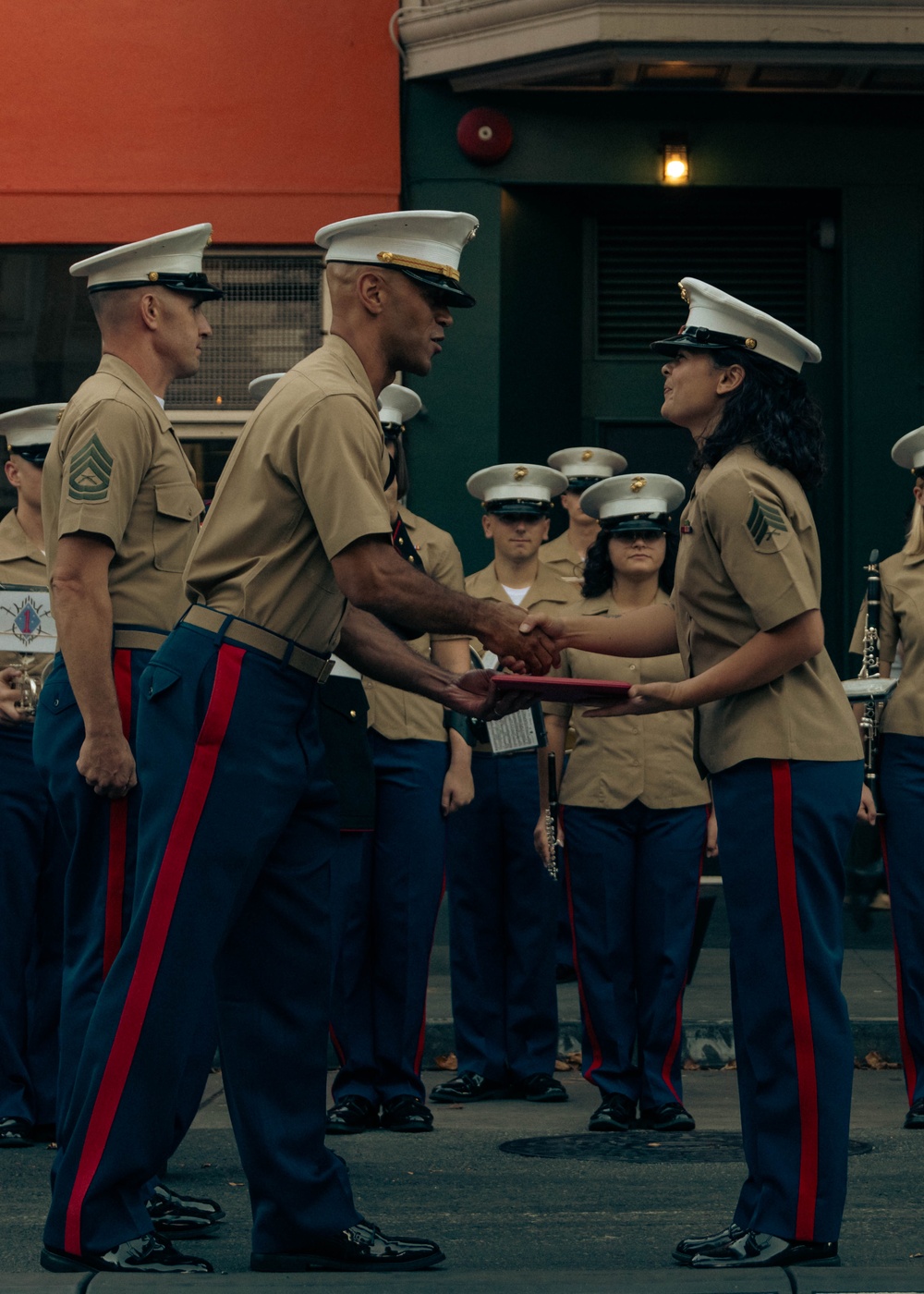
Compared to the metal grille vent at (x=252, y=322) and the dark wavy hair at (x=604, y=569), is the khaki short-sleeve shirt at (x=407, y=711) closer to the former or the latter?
the dark wavy hair at (x=604, y=569)

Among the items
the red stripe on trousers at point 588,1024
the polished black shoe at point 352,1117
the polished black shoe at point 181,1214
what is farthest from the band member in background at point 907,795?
the polished black shoe at point 181,1214

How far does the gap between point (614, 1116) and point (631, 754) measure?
4.16 ft

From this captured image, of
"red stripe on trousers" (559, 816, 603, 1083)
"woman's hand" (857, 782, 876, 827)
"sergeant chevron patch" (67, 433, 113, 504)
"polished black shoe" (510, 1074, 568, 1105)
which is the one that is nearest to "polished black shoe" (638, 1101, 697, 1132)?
"red stripe on trousers" (559, 816, 603, 1083)

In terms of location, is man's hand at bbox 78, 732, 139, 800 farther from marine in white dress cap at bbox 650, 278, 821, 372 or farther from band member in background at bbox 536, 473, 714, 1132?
band member in background at bbox 536, 473, 714, 1132

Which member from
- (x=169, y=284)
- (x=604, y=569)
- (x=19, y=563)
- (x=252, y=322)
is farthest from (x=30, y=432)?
(x=252, y=322)

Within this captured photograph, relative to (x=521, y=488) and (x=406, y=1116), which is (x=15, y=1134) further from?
(x=521, y=488)

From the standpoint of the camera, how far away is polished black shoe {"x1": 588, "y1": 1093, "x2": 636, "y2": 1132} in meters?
6.41

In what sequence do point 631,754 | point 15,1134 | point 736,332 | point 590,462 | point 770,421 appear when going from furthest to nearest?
point 590,462 → point 631,754 → point 15,1134 → point 736,332 → point 770,421

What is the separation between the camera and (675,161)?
1059 cm

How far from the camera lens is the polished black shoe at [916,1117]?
6480 mm

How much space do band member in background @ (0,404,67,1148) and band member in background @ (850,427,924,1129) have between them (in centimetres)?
302

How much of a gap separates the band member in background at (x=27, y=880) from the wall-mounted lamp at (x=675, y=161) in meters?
5.19

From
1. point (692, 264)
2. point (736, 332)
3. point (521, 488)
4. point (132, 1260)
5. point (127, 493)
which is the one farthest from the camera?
point (692, 264)

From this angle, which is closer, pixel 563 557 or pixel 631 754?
pixel 631 754
